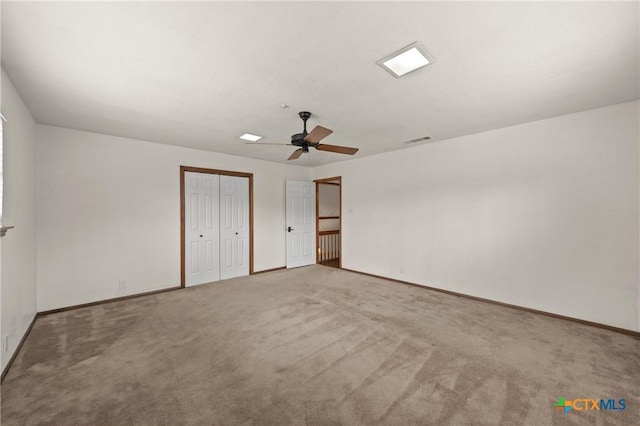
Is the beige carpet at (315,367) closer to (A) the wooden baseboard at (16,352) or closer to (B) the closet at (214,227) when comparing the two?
(A) the wooden baseboard at (16,352)

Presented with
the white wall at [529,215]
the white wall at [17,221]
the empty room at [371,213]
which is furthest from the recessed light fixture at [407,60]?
the white wall at [17,221]

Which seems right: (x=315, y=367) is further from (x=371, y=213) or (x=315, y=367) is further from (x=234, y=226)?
(x=234, y=226)

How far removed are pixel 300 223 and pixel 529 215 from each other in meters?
4.49

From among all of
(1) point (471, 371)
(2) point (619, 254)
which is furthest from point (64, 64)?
(2) point (619, 254)

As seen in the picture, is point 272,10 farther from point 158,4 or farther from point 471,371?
point 471,371

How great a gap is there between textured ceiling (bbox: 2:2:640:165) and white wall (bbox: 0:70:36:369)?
0.28 meters

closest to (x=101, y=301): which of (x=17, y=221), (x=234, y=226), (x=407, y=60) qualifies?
(x=17, y=221)

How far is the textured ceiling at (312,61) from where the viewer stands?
1.57 m

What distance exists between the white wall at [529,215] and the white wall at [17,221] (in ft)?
16.4

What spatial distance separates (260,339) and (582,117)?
4547 millimetres

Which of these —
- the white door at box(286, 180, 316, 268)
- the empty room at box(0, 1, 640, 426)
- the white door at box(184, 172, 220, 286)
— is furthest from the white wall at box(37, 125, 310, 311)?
the white door at box(286, 180, 316, 268)

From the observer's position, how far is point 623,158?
9.50 feet

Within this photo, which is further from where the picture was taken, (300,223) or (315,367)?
(300,223)

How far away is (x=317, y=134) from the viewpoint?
2.78 m
